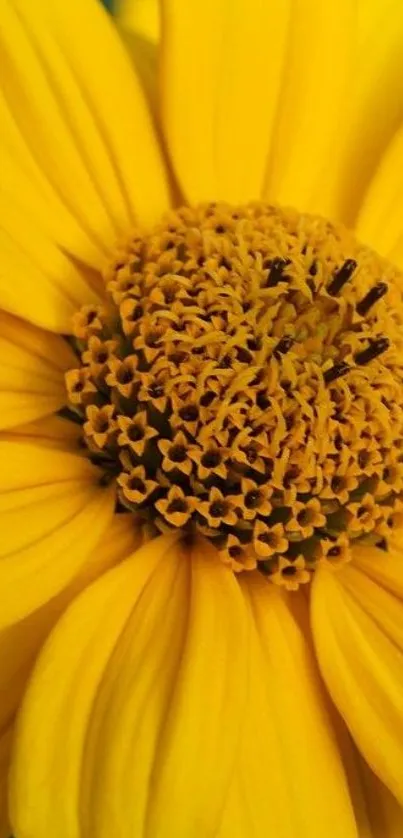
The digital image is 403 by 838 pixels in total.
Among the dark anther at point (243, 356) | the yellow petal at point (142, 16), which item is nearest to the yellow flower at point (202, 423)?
the dark anther at point (243, 356)

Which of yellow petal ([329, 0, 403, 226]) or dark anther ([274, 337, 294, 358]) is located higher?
yellow petal ([329, 0, 403, 226])

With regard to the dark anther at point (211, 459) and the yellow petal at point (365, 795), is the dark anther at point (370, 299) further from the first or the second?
the yellow petal at point (365, 795)

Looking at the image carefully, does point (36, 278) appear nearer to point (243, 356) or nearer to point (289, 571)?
point (243, 356)

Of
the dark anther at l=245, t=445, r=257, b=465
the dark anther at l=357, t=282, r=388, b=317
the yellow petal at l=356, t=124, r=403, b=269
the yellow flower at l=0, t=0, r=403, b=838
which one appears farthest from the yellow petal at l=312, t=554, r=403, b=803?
the yellow petal at l=356, t=124, r=403, b=269

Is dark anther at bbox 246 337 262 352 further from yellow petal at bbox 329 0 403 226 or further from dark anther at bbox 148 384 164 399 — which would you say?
yellow petal at bbox 329 0 403 226

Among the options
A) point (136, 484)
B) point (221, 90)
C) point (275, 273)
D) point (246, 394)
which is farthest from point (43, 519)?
point (221, 90)
